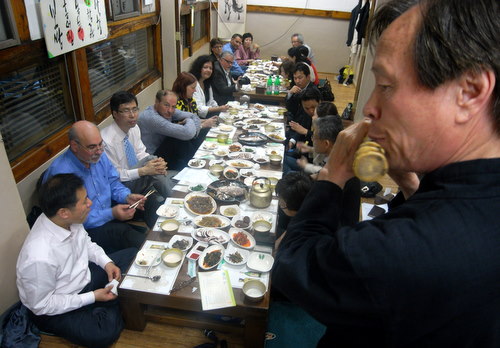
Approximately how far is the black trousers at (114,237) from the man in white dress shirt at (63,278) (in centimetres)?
47

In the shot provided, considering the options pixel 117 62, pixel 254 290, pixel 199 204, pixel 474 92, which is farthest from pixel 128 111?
pixel 474 92

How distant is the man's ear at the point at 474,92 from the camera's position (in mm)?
531

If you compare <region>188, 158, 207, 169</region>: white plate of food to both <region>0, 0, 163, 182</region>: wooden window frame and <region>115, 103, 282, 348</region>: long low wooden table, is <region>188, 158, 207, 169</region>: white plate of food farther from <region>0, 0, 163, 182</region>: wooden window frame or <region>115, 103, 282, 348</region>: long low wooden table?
<region>0, 0, 163, 182</region>: wooden window frame

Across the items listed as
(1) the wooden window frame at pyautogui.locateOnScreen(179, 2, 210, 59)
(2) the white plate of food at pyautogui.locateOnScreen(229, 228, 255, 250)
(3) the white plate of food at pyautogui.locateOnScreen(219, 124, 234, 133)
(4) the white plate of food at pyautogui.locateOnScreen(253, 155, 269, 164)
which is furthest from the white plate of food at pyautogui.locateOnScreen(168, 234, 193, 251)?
(1) the wooden window frame at pyautogui.locateOnScreen(179, 2, 210, 59)

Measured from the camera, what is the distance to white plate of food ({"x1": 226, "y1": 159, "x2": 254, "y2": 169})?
3.07 metres

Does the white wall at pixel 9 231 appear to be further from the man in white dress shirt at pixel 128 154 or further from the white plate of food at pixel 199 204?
the man in white dress shirt at pixel 128 154

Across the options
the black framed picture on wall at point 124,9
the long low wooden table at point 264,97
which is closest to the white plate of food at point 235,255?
the black framed picture on wall at point 124,9

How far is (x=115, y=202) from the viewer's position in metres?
3.00

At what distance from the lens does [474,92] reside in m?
0.55

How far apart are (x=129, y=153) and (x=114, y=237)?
100 centimetres

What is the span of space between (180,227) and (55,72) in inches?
78.1

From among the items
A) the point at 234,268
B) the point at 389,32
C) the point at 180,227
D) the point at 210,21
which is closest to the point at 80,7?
the point at 180,227

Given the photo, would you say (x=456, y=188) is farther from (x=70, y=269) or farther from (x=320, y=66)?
(x=320, y=66)

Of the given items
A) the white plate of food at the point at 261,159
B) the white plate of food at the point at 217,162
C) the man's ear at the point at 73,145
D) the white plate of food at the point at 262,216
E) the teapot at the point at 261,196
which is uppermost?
the man's ear at the point at 73,145
